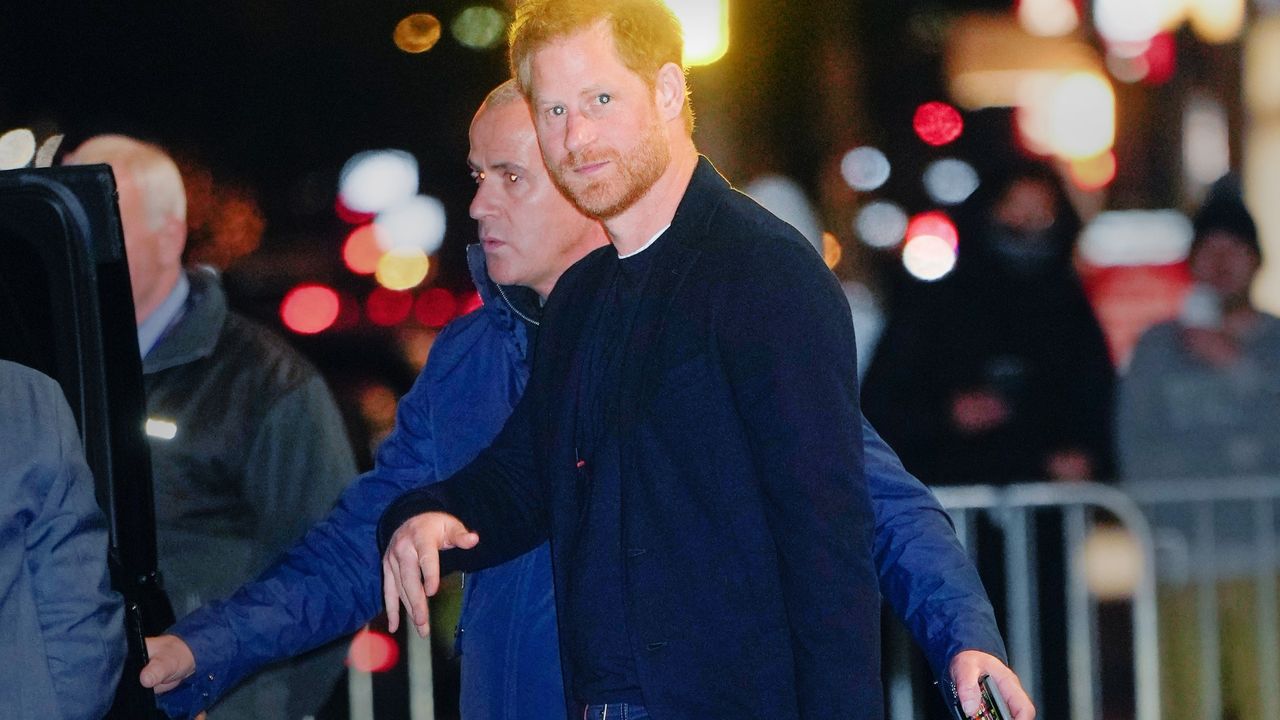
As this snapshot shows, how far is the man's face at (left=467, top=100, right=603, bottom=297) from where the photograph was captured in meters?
3.33

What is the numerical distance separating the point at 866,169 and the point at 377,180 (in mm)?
6118

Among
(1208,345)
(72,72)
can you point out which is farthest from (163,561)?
(72,72)

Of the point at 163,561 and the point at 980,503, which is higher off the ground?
the point at 163,561

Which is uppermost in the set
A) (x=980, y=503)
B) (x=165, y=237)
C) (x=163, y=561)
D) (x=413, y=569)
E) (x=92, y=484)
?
(x=165, y=237)

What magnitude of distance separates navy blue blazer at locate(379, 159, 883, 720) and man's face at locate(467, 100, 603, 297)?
957mm

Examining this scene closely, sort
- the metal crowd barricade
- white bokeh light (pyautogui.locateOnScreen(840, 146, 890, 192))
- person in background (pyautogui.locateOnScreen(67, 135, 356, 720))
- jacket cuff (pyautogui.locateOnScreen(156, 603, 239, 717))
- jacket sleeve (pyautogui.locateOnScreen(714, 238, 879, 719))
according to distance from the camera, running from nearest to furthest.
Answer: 1. jacket sleeve (pyautogui.locateOnScreen(714, 238, 879, 719))
2. jacket cuff (pyautogui.locateOnScreen(156, 603, 239, 717))
3. person in background (pyautogui.locateOnScreen(67, 135, 356, 720))
4. the metal crowd barricade
5. white bokeh light (pyautogui.locateOnScreen(840, 146, 890, 192))

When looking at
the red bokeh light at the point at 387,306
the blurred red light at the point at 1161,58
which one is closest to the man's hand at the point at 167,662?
the red bokeh light at the point at 387,306

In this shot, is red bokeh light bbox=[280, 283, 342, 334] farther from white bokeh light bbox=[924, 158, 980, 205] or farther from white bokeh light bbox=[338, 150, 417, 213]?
white bokeh light bbox=[924, 158, 980, 205]

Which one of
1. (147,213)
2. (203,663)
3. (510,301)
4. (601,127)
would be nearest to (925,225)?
(147,213)

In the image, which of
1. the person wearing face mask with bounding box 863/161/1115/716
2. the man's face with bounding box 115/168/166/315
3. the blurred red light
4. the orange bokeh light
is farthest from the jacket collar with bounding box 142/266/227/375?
the orange bokeh light

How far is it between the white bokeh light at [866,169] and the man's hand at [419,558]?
15.2m

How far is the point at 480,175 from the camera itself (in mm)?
3486

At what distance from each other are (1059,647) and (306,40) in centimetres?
951

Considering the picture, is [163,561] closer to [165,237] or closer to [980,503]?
[165,237]
